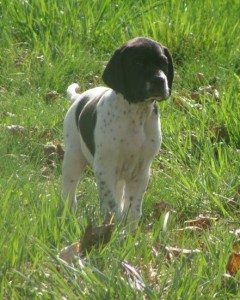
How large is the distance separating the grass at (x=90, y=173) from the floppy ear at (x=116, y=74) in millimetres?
696

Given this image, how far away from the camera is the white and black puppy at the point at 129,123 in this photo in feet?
19.6

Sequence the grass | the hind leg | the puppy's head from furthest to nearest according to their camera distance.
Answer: the hind leg, the puppy's head, the grass

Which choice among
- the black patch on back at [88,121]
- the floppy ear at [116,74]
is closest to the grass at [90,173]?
the black patch on back at [88,121]

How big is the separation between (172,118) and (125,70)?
1883 mm

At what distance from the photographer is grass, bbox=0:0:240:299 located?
451cm

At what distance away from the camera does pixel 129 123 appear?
6109 mm

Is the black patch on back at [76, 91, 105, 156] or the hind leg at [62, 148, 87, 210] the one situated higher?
the black patch on back at [76, 91, 105, 156]

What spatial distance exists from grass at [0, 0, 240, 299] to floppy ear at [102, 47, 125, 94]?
696 millimetres

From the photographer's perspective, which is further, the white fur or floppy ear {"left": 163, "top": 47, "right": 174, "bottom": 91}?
floppy ear {"left": 163, "top": 47, "right": 174, "bottom": 91}

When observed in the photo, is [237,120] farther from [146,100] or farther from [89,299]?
[89,299]

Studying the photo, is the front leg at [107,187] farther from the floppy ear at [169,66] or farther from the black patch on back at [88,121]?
the floppy ear at [169,66]

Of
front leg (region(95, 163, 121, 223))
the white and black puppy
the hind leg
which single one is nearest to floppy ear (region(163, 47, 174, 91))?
the white and black puppy

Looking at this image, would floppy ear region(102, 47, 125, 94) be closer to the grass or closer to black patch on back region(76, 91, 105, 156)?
black patch on back region(76, 91, 105, 156)

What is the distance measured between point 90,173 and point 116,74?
4.41ft
